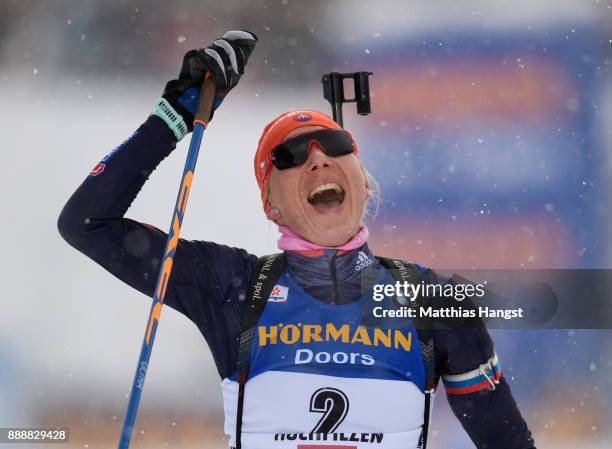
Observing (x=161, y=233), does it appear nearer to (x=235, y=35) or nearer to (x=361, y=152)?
(x=235, y=35)

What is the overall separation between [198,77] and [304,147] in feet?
1.38

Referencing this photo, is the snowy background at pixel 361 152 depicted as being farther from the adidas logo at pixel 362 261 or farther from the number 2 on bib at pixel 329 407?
the number 2 on bib at pixel 329 407

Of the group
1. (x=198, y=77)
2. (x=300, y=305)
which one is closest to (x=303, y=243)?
(x=300, y=305)

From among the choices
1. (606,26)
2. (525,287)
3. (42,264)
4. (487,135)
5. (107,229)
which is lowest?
(107,229)

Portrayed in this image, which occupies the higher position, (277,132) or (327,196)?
(277,132)

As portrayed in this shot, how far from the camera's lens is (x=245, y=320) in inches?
97.9

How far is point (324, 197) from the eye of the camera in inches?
107

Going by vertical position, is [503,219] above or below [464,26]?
below

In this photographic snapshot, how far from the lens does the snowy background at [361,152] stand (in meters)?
4.88

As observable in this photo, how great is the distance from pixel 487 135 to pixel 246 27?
186 centimetres

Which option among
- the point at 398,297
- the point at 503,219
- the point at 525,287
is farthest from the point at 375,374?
the point at 503,219

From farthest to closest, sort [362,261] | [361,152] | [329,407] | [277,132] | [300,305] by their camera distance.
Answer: [361,152], [277,132], [362,261], [300,305], [329,407]

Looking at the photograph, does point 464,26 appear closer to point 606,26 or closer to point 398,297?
point 606,26

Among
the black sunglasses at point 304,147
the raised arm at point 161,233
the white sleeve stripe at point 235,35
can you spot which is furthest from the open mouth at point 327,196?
the white sleeve stripe at point 235,35
